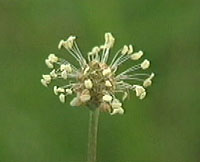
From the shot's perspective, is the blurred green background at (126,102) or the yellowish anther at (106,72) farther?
the blurred green background at (126,102)

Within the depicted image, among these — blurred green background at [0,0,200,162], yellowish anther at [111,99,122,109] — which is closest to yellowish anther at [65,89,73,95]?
yellowish anther at [111,99,122,109]

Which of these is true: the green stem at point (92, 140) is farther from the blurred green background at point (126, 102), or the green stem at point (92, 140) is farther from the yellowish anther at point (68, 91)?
the blurred green background at point (126, 102)

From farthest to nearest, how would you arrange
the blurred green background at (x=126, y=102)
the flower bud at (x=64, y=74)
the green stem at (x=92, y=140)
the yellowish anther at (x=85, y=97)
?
the blurred green background at (x=126, y=102) < the flower bud at (x=64, y=74) < the yellowish anther at (x=85, y=97) < the green stem at (x=92, y=140)

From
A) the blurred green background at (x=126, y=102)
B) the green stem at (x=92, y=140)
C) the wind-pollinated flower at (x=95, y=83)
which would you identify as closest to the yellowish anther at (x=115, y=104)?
the wind-pollinated flower at (x=95, y=83)

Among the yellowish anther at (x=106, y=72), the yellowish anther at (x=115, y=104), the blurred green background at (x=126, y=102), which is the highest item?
the blurred green background at (x=126, y=102)

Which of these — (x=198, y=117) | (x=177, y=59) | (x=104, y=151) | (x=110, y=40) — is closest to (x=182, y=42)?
(x=177, y=59)

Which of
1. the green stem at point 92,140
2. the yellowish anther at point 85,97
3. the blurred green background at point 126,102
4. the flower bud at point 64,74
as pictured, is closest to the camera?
the green stem at point 92,140

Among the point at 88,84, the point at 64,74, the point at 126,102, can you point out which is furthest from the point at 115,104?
the point at 126,102

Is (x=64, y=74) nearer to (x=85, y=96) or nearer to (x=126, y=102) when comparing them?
(x=85, y=96)
